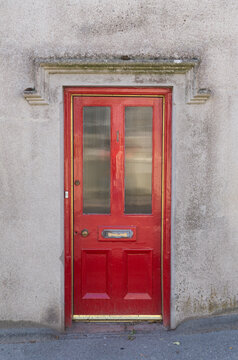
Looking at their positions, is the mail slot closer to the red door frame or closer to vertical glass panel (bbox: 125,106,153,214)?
vertical glass panel (bbox: 125,106,153,214)

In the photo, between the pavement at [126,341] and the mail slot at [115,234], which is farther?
the mail slot at [115,234]

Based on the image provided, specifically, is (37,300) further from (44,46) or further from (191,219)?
(44,46)

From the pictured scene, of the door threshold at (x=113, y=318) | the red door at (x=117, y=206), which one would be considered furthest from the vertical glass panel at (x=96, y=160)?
the door threshold at (x=113, y=318)

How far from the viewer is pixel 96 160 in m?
3.53

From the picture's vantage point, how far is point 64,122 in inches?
134

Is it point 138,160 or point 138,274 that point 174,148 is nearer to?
point 138,160

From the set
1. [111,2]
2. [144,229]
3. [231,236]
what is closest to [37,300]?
[144,229]

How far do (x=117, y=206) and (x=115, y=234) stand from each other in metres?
0.34

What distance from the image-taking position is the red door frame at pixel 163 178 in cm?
340

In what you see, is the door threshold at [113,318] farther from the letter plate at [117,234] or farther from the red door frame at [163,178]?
the letter plate at [117,234]

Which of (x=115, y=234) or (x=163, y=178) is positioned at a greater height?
(x=163, y=178)

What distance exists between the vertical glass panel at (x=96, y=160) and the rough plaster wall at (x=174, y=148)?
35 cm

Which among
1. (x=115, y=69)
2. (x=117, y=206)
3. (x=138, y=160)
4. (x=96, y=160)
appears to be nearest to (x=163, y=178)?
(x=138, y=160)

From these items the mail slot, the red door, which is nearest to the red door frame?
the red door
